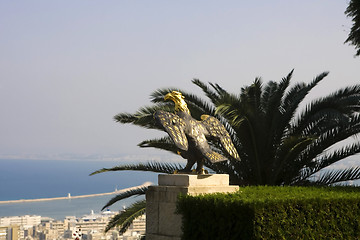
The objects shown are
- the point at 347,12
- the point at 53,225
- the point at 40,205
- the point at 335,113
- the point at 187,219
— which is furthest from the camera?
the point at 40,205

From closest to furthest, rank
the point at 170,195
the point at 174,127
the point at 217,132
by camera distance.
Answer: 1. the point at 170,195
2. the point at 174,127
3. the point at 217,132

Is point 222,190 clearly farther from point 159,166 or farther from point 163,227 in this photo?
point 159,166

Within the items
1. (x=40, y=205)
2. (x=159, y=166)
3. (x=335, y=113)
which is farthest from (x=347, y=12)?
(x=40, y=205)

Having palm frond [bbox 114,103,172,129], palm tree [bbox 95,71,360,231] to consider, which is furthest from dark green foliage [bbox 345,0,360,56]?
palm frond [bbox 114,103,172,129]

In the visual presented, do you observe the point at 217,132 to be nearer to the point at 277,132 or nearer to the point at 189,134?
the point at 189,134

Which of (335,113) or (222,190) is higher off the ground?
(335,113)

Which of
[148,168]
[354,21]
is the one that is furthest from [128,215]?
[354,21]

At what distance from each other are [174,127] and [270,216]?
7.12 ft

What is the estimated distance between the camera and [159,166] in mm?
13898

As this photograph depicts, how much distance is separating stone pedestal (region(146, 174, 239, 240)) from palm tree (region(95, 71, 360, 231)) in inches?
168

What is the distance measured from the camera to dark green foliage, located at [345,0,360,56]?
15269mm

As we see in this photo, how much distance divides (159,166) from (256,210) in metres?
6.88

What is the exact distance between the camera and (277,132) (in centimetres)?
1381

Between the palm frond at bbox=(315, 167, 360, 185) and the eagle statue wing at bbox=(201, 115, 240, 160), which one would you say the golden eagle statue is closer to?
the eagle statue wing at bbox=(201, 115, 240, 160)
